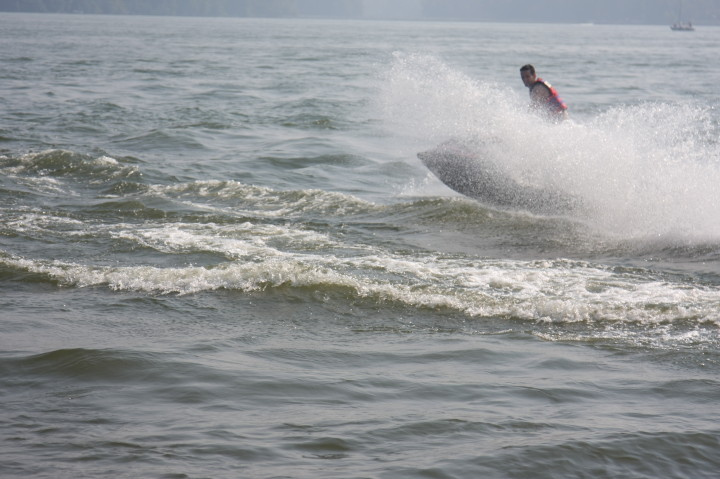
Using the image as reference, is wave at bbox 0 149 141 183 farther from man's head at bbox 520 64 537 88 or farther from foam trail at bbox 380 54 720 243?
man's head at bbox 520 64 537 88

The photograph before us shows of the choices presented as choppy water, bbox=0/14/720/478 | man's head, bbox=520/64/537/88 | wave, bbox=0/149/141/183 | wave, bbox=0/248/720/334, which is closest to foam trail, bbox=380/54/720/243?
choppy water, bbox=0/14/720/478

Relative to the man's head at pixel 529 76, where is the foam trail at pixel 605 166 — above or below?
below

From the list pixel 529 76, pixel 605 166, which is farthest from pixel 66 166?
pixel 605 166

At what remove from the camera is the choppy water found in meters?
4.79

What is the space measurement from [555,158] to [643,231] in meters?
1.98

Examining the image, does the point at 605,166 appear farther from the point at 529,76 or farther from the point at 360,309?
the point at 360,309

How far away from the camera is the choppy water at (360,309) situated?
4785 millimetres

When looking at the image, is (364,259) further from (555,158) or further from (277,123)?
(277,123)

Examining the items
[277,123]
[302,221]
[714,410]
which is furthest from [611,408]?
[277,123]

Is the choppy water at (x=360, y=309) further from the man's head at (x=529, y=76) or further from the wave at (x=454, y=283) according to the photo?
the man's head at (x=529, y=76)

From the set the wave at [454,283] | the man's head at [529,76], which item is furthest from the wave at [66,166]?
the man's head at [529,76]

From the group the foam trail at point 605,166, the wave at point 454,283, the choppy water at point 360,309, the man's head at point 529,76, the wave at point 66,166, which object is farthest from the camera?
the wave at point 66,166

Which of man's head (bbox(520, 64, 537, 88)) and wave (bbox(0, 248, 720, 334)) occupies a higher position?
man's head (bbox(520, 64, 537, 88))

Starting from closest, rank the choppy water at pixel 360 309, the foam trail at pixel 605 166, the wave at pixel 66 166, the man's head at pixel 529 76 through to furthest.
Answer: the choppy water at pixel 360 309 → the foam trail at pixel 605 166 → the man's head at pixel 529 76 → the wave at pixel 66 166
